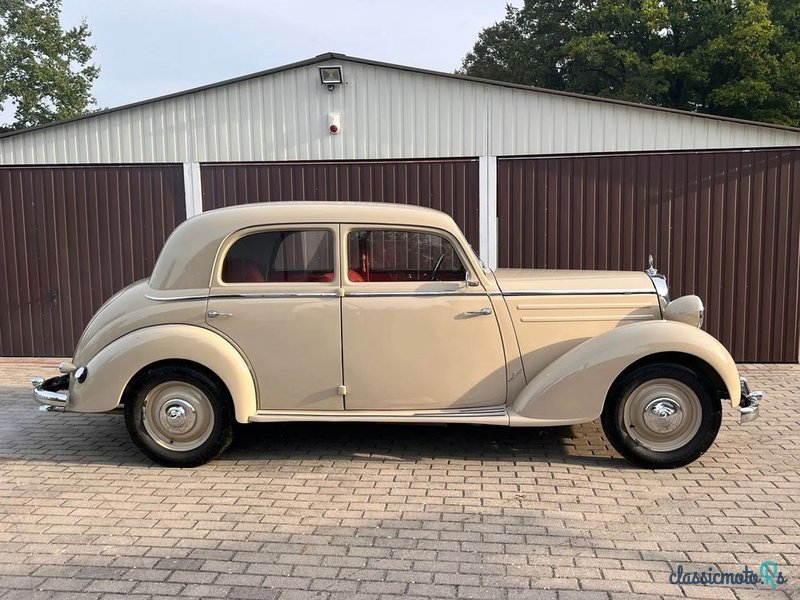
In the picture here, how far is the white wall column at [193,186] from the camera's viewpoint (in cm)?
809

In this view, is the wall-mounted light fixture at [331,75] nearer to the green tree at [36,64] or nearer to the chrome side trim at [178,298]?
the chrome side trim at [178,298]

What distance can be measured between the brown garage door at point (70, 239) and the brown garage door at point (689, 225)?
468 cm

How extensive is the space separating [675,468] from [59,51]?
36.9 metres

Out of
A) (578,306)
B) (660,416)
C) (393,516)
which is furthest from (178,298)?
(660,416)

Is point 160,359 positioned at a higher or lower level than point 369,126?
lower

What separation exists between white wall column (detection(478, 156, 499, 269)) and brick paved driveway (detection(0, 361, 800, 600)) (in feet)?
10.4

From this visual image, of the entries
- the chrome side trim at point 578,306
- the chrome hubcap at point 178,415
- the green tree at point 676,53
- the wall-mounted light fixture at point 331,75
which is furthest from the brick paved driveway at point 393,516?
the green tree at point 676,53

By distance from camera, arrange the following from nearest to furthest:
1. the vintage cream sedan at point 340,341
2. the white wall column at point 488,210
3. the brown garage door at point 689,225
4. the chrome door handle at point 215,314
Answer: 1. the vintage cream sedan at point 340,341
2. the chrome door handle at point 215,314
3. the brown garage door at point 689,225
4. the white wall column at point 488,210

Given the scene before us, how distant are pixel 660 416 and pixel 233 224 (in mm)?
3415

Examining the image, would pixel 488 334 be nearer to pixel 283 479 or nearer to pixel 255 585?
pixel 283 479

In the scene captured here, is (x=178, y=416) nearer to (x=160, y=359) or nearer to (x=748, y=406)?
(x=160, y=359)

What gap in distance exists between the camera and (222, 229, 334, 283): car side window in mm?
→ 4609

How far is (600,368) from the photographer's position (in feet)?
14.1

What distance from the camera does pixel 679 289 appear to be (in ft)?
25.5
